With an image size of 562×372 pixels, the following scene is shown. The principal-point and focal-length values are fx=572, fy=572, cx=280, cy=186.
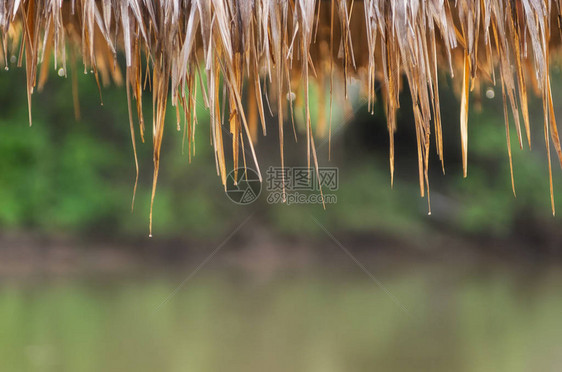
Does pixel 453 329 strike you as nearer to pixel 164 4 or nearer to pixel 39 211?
pixel 164 4

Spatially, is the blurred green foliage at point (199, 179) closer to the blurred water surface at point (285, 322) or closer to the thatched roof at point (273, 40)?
the blurred water surface at point (285, 322)

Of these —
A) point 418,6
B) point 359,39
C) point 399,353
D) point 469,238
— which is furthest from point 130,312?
point 469,238

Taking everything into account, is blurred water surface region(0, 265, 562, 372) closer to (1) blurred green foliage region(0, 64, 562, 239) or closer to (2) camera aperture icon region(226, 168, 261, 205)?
(1) blurred green foliage region(0, 64, 562, 239)

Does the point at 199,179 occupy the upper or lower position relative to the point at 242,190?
upper

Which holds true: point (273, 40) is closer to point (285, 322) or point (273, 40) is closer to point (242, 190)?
point (285, 322)

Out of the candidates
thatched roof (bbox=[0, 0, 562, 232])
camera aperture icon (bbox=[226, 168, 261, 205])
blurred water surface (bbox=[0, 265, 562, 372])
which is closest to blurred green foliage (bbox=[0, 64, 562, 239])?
camera aperture icon (bbox=[226, 168, 261, 205])

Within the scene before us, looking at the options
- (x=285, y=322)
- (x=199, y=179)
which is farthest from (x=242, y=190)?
(x=285, y=322)

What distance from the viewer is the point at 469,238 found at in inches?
195

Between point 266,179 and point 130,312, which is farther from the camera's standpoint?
point 266,179

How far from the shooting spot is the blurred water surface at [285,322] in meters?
2.22

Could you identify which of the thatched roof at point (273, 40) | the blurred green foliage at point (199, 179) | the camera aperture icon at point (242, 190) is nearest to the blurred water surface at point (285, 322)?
the blurred green foliage at point (199, 179)

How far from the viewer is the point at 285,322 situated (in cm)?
291

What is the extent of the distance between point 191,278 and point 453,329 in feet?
6.83

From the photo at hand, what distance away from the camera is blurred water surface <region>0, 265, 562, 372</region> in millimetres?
2217
